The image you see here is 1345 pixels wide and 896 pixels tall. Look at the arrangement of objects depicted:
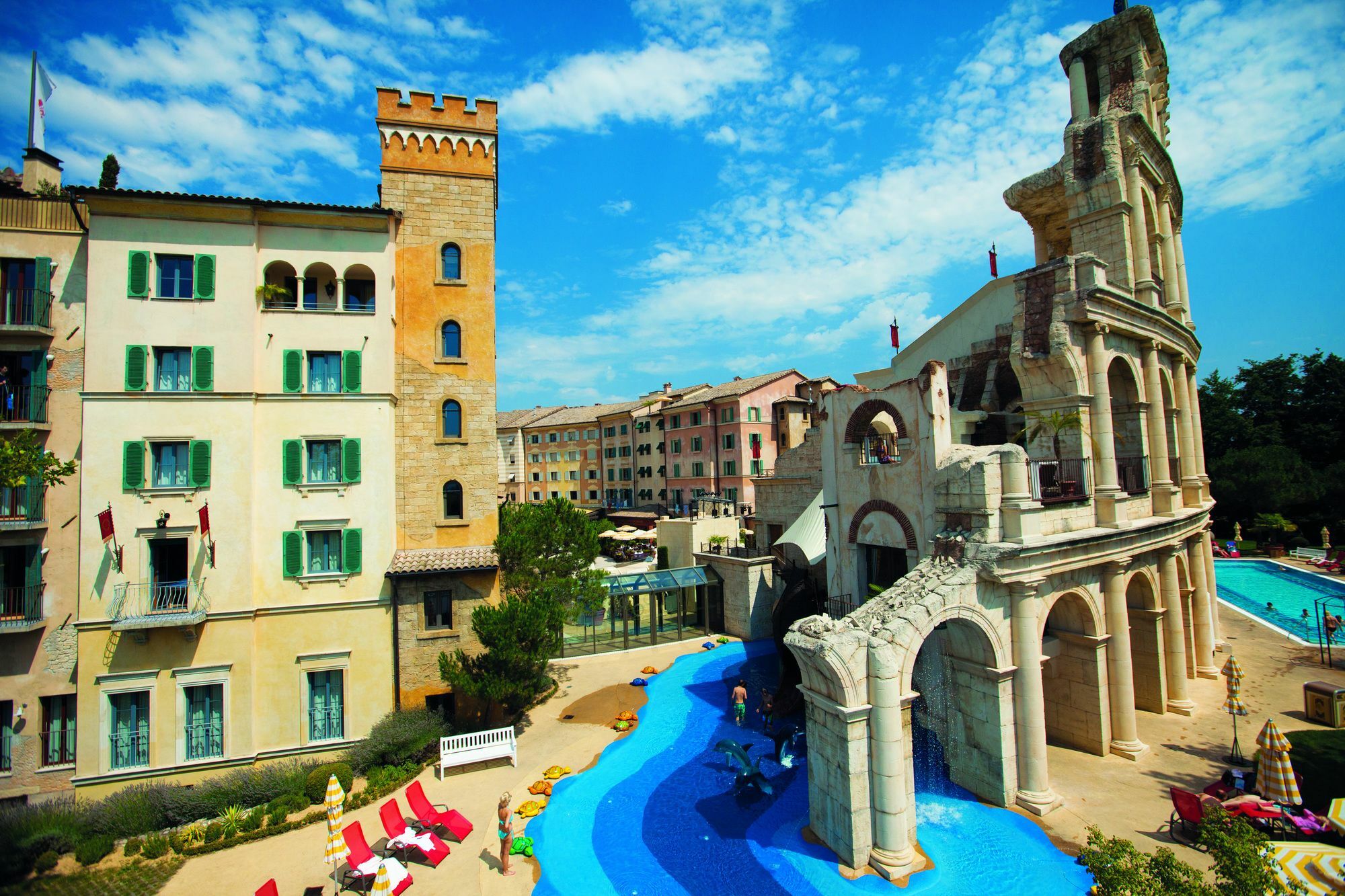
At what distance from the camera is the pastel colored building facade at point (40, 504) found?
18344 mm

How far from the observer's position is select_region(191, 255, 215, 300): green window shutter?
20422 millimetres

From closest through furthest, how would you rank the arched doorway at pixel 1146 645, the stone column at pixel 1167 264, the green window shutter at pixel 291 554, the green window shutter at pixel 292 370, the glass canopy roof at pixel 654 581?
1. the green window shutter at pixel 291 554
2. the green window shutter at pixel 292 370
3. the arched doorway at pixel 1146 645
4. the stone column at pixel 1167 264
5. the glass canopy roof at pixel 654 581

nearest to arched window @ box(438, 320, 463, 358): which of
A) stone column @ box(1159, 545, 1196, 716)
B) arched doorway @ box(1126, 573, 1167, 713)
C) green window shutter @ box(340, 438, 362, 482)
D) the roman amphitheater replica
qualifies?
green window shutter @ box(340, 438, 362, 482)

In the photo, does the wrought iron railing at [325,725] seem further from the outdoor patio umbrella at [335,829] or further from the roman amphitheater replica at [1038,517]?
the roman amphitheater replica at [1038,517]

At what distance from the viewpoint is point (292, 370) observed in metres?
21.2

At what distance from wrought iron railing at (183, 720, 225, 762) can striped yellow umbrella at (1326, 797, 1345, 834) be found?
30.7m

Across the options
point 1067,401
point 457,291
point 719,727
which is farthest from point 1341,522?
point 457,291

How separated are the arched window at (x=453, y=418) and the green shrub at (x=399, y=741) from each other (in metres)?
10.4

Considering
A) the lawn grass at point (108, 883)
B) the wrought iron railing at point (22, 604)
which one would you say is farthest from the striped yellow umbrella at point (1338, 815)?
the wrought iron railing at point (22, 604)

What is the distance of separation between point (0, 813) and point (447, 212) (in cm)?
2373

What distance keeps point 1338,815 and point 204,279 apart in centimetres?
3542

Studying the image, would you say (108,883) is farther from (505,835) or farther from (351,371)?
(351,371)

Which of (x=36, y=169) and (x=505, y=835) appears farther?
(x=36, y=169)

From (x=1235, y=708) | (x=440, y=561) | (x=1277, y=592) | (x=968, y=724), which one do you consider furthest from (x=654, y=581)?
(x=1277, y=592)
